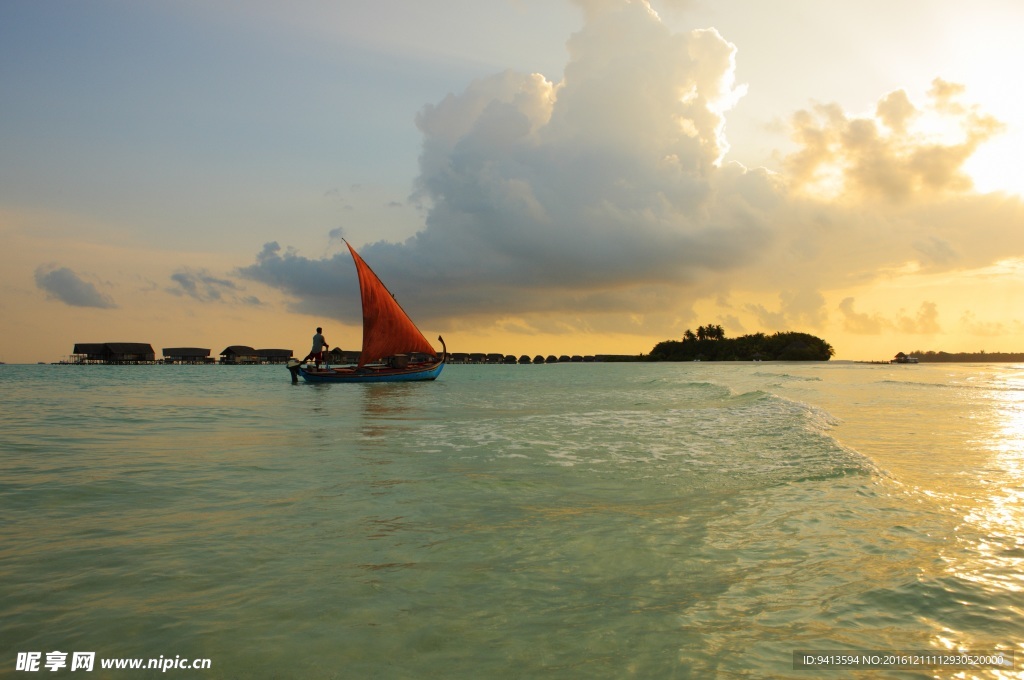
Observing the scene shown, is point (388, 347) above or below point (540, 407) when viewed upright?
above

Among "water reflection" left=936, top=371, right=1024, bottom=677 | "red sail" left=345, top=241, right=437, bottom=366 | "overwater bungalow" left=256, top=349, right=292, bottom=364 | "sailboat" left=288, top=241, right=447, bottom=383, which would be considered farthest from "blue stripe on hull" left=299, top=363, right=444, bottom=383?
"overwater bungalow" left=256, top=349, right=292, bottom=364

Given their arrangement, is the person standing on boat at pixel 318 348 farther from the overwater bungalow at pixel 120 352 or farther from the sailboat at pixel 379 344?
the overwater bungalow at pixel 120 352

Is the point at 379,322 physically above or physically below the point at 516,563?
above

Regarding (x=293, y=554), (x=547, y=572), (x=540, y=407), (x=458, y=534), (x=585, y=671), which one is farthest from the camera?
(x=540, y=407)

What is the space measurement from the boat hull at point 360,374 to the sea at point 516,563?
30.2 metres

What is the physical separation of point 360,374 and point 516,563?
39.2 metres

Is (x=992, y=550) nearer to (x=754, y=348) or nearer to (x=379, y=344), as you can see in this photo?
(x=379, y=344)

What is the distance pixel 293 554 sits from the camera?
5.48m

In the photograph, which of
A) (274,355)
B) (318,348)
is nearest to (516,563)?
(318,348)

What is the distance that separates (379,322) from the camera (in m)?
42.5

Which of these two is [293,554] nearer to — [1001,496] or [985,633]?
[985,633]

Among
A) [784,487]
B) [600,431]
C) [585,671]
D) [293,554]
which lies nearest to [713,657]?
[585,671]

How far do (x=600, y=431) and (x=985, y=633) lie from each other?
11.6m

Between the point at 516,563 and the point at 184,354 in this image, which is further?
the point at 184,354
